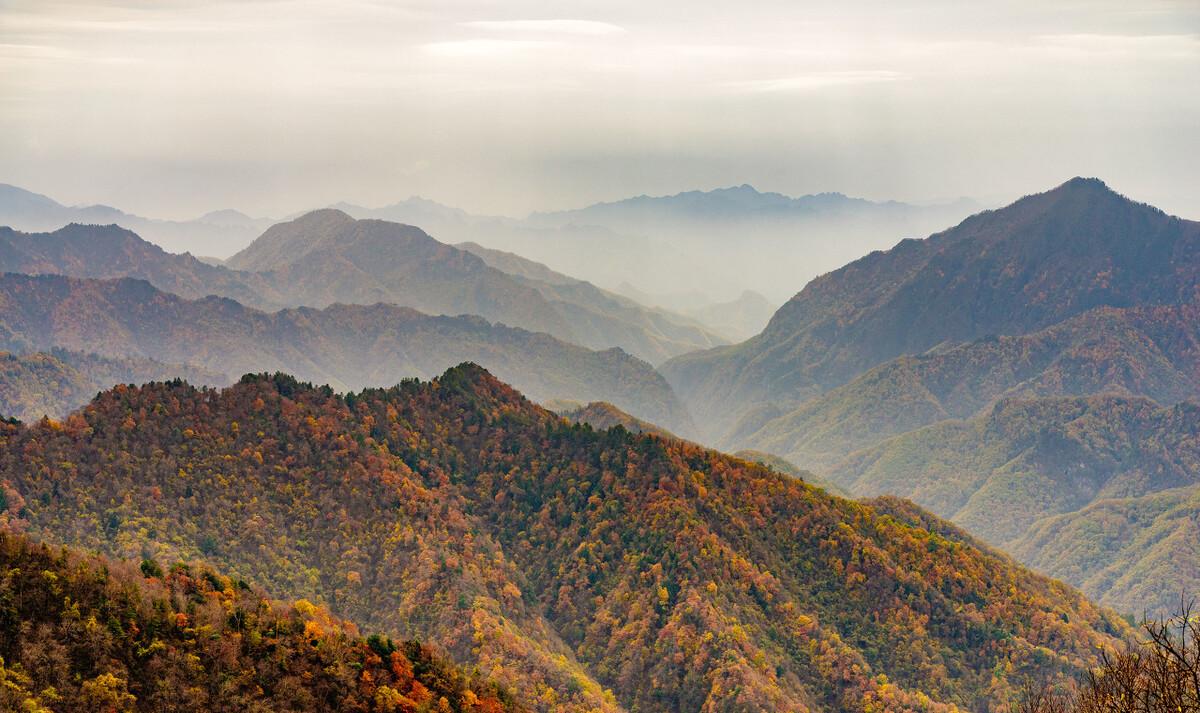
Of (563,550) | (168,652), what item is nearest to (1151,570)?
(563,550)

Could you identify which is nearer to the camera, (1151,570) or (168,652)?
(168,652)

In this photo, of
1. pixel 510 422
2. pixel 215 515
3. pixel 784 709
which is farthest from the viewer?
pixel 510 422

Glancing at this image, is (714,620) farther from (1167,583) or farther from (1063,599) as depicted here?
(1167,583)

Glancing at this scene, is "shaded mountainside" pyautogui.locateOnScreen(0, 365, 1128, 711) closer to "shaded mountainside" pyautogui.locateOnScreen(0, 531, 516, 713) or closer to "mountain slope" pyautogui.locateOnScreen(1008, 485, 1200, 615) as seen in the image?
"shaded mountainside" pyautogui.locateOnScreen(0, 531, 516, 713)

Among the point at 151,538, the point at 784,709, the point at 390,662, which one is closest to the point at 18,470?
the point at 151,538

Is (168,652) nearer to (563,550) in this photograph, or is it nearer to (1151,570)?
(563,550)

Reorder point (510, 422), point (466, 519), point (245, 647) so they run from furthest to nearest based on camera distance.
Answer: point (510, 422) < point (466, 519) < point (245, 647)
